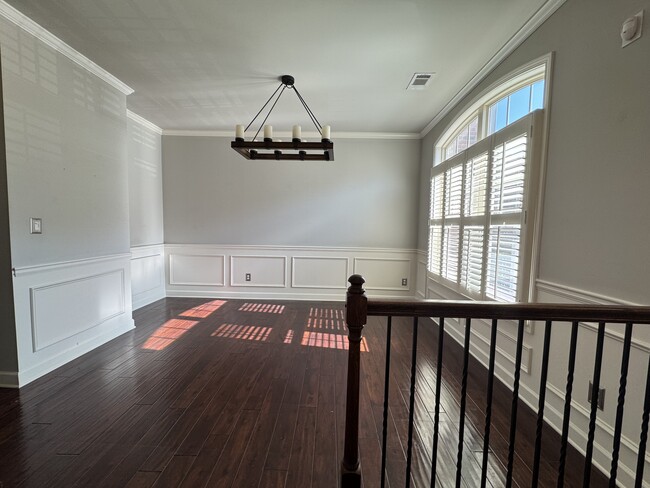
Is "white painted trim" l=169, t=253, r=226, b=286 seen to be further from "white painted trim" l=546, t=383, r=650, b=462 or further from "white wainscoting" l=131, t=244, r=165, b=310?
"white painted trim" l=546, t=383, r=650, b=462

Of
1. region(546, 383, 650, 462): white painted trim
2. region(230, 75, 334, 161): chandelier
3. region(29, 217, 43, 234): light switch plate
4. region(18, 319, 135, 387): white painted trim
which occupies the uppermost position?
region(230, 75, 334, 161): chandelier

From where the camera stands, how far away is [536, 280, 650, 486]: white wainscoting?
1433 millimetres

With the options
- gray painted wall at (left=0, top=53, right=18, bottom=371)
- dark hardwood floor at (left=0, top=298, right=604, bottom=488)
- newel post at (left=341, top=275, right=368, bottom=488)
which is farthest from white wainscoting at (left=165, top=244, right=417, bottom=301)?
newel post at (left=341, top=275, right=368, bottom=488)

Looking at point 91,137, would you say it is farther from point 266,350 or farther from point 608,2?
point 608,2

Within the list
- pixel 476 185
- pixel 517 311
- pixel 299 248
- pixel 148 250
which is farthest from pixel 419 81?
pixel 148 250

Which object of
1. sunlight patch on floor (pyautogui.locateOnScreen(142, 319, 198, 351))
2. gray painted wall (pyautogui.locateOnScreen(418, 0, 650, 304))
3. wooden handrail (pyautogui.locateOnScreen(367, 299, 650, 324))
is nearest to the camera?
wooden handrail (pyautogui.locateOnScreen(367, 299, 650, 324))

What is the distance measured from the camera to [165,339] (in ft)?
10.7

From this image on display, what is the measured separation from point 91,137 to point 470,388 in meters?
4.31

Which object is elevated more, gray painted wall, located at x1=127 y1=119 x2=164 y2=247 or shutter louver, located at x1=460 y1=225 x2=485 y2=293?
gray painted wall, located at x1=127 y1=119 x2=164 y2=247

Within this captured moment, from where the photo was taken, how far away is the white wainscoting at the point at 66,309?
2307mm

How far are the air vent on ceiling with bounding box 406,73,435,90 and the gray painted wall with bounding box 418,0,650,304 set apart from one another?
3.31 ft

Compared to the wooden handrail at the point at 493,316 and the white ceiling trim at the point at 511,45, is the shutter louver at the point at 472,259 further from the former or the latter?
the wooden handrail at the point at 493,316

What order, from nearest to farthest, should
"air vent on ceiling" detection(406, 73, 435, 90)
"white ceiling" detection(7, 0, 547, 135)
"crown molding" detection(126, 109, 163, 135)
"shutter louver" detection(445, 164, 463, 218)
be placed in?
1. "white ceiling" detection(7, 0, 547, 135)
2. "air vent on ceiling" detection(406, 73, 435, 90)
3. "shutter louver" detection(445, 164, 463, 218)
4. "crown molding" detection(126, 109, 163, 135)

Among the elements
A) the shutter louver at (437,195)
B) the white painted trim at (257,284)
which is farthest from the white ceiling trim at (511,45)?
the white painted trim at (257,284)
